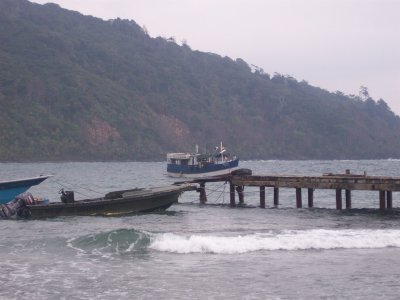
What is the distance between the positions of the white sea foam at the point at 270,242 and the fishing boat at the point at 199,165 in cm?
5297

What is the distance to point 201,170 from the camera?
8212cm

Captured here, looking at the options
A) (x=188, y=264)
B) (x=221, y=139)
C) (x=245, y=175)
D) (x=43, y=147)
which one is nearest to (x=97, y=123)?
(x=43, y=147)

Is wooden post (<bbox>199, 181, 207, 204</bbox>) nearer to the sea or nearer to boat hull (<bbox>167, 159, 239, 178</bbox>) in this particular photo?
the sea

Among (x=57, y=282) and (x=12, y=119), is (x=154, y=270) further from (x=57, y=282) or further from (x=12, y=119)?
(x=12, y=119)

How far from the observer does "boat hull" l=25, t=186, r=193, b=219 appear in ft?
116

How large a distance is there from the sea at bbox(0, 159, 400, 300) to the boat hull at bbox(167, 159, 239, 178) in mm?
43686

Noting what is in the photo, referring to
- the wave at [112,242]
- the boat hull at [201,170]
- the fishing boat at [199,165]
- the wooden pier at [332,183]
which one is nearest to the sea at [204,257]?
the wave at [112,242]

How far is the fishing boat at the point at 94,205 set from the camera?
35.1m

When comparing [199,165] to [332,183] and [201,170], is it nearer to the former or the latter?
[201,170]

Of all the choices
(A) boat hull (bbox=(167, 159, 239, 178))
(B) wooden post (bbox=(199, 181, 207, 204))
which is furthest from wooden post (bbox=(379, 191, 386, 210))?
(A) boat hull (bbox=(167, 159, 239, 178))

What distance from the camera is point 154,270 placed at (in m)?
21.5

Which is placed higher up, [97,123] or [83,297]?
[97,123]

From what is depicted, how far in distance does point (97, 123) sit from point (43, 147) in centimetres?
2076

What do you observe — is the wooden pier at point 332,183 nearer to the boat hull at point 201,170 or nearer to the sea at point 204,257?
the sea at point 204,257
